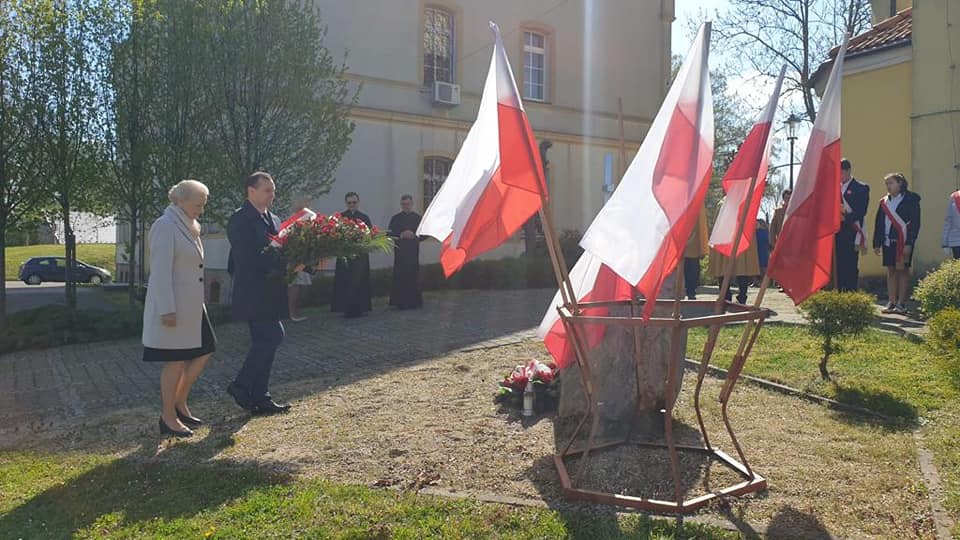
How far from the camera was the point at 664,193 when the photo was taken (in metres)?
3.27

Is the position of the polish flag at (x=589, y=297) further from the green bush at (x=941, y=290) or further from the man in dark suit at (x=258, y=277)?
the green bush at (x=941, y=290)

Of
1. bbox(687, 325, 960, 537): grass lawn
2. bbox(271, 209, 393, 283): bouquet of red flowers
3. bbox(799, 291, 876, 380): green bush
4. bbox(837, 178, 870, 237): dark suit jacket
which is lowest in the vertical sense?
bbox(687, 325, 960, 537): grass lawn

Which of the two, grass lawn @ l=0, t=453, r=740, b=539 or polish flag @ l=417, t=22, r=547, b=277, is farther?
polish flag @ l=417, t=22, r=547, b=277

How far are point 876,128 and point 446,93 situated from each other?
10.6 m

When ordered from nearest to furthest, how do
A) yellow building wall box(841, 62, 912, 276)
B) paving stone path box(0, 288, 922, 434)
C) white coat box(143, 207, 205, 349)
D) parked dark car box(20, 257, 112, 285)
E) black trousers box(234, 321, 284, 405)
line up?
1. white coat box(143, 207, 205, 349)
2. black trousers box(234, 321, 284, 405)
3. paving stone path box(0, 288, 922, 434)
4. yellow building wall box(841, 62, 912, 276)
5. parked dark car box(20, 257, 112, 285)

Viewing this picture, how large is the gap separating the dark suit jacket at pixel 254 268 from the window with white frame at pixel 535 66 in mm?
17723

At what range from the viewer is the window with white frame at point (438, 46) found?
20.2 m

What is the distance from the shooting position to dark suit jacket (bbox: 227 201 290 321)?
561cm

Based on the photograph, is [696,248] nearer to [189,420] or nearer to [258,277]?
[258,277]

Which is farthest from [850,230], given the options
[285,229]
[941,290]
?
[285,229]

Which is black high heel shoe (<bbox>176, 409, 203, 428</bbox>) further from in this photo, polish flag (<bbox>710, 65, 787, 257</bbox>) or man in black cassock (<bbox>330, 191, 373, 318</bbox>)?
man in black cassock (<bbox>330, 191, 373, 318</bbox>)

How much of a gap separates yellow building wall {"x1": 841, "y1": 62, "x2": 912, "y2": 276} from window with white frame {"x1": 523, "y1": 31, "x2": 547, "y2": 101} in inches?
398

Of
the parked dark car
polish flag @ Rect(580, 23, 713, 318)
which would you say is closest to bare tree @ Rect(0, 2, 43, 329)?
polish flag @ Rect(580, 23, 713, 318)

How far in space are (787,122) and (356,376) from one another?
60.5 ft
